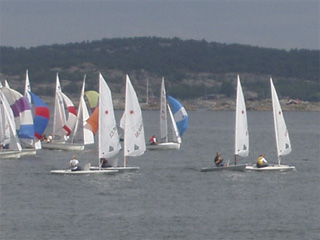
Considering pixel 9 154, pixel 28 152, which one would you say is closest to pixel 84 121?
pixel 28 152

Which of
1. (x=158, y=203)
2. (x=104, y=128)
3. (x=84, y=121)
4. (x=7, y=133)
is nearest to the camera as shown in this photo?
(x=158, y=203)

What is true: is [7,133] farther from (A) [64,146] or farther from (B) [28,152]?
(A) [64,146]

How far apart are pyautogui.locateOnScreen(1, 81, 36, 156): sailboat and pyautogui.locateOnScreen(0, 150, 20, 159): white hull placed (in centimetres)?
122

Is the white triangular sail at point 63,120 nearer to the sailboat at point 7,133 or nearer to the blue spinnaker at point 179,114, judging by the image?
the blue spinnaker at point 179,114

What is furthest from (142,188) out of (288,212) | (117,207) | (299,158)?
(299,158)

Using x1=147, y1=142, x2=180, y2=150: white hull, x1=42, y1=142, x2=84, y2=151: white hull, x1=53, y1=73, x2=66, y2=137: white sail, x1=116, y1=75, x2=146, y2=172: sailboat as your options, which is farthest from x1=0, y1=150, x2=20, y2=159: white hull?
x1=147, y1=142, x2=180, y2=150: white hull

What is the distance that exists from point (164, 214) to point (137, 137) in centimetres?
1074

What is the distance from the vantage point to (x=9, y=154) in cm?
4731

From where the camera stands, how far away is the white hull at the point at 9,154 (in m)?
47.2

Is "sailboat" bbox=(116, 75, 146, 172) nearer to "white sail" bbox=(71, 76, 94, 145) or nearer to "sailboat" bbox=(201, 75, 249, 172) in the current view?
"sailboat" bbox=(201, 75, 249, 172)

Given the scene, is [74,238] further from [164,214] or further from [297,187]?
[297,187]

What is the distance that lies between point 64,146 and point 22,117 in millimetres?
5568

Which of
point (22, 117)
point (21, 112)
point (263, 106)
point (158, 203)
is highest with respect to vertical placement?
point (21, 112)

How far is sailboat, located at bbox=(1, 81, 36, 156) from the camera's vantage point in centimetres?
4944
